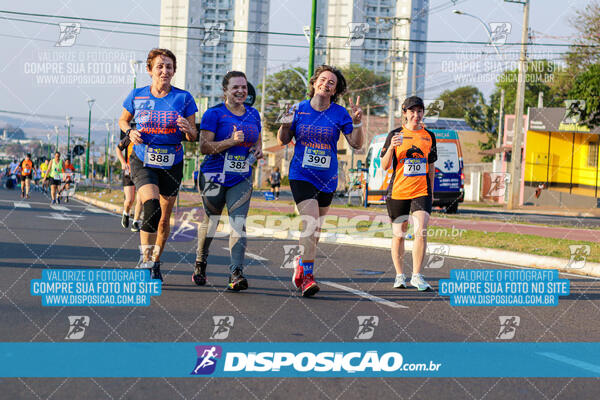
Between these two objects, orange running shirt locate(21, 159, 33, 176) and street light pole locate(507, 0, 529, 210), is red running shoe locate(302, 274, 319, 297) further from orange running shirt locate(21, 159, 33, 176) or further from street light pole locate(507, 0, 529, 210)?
orange running shirt locate(21, 159, 33, 176)

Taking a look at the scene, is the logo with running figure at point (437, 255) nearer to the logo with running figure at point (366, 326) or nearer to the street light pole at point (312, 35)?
the logo with running figure at point (366, 326)

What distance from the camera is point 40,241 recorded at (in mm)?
10906

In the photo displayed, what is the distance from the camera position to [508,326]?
5.80 metres

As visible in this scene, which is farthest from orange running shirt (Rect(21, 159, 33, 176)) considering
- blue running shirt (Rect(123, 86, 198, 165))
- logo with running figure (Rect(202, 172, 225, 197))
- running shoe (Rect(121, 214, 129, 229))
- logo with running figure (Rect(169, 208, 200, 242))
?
logo with running figure (Rect(202, 172, 225, 197))

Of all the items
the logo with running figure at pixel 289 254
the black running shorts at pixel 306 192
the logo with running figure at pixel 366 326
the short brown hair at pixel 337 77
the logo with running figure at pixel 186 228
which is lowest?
the logo with running figure at pixel 186 228

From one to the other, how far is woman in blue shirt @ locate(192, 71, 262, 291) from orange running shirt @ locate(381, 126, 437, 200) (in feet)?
4.79

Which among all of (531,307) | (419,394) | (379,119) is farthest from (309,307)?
(379,119)

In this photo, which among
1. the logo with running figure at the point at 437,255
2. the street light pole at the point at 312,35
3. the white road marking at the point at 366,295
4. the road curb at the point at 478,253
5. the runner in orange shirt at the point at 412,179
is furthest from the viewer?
the street light pole at the point at 312,35

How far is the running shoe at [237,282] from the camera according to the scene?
6945 mm

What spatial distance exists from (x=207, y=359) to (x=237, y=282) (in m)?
2.60

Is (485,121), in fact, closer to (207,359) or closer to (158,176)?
(158,176)

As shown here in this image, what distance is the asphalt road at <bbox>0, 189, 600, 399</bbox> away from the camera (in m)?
3.86

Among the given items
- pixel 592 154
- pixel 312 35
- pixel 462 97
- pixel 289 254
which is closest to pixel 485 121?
pixel 462 97

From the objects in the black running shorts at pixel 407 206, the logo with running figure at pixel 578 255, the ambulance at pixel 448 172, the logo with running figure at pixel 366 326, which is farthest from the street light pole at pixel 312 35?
the logo with running figure at pixel 366 326
